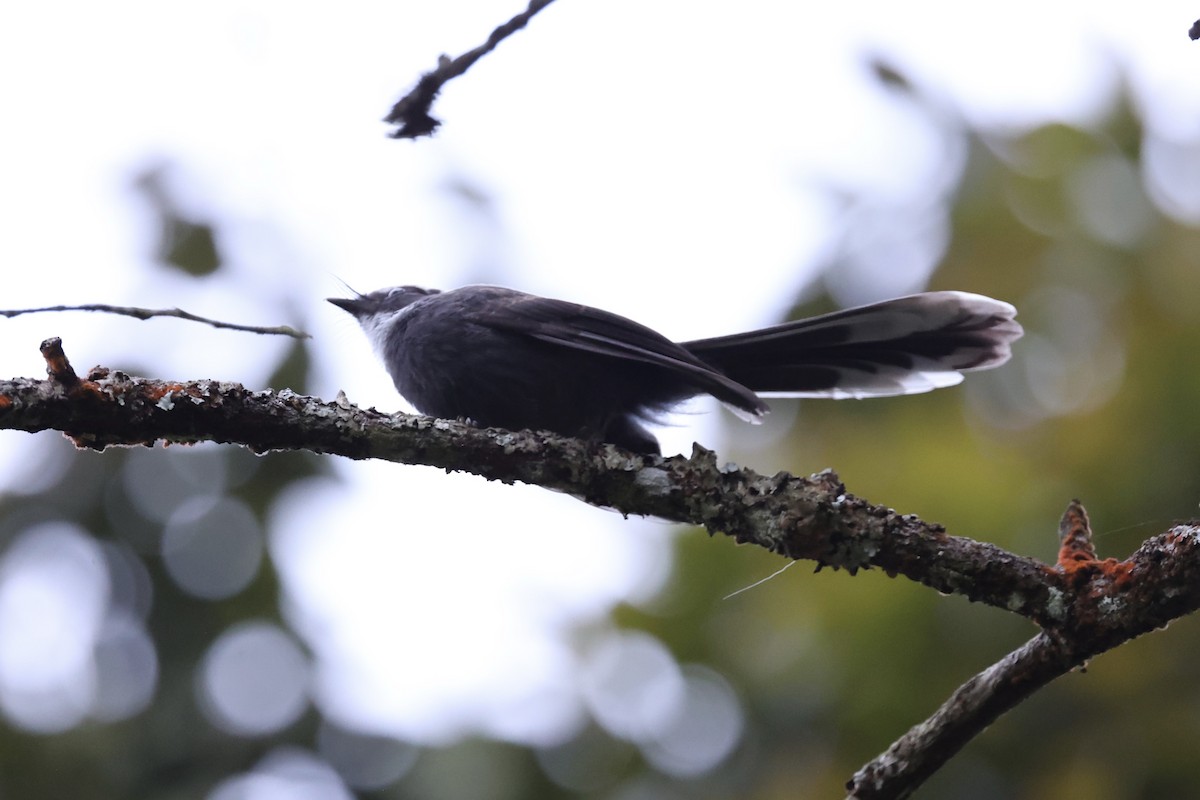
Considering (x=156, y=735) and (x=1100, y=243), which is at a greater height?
(x=1100, y=243)

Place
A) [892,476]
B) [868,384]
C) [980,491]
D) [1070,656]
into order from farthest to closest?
[892,476], [980,491], [868,384], [1070,656]

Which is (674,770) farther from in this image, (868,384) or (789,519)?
(789,519)

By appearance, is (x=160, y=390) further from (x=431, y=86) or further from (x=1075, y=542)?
(x=1075, y=542)

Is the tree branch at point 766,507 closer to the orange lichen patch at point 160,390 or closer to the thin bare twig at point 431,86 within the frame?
the orange lichen patch at point 160,390

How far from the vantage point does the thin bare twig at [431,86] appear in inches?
93.0

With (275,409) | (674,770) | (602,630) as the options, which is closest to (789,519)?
(275,409)

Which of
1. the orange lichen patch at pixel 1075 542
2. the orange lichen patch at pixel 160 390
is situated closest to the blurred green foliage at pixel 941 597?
the orange lichen patch at pixel 1075 542

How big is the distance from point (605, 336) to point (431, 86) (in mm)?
1799

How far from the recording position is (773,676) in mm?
6188

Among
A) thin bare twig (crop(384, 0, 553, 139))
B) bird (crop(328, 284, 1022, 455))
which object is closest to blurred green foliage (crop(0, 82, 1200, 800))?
bird (crop(328, 284, 1022, 455))

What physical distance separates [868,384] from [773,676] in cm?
256

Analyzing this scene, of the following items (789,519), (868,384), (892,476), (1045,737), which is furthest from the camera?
(892,476)

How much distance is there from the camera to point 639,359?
3955 mm

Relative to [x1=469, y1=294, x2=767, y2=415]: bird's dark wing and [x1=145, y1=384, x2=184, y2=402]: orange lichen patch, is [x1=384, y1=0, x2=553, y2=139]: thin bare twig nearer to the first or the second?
[x1=145, y1=384, x2=184, y2=402]: orange lichen patch
